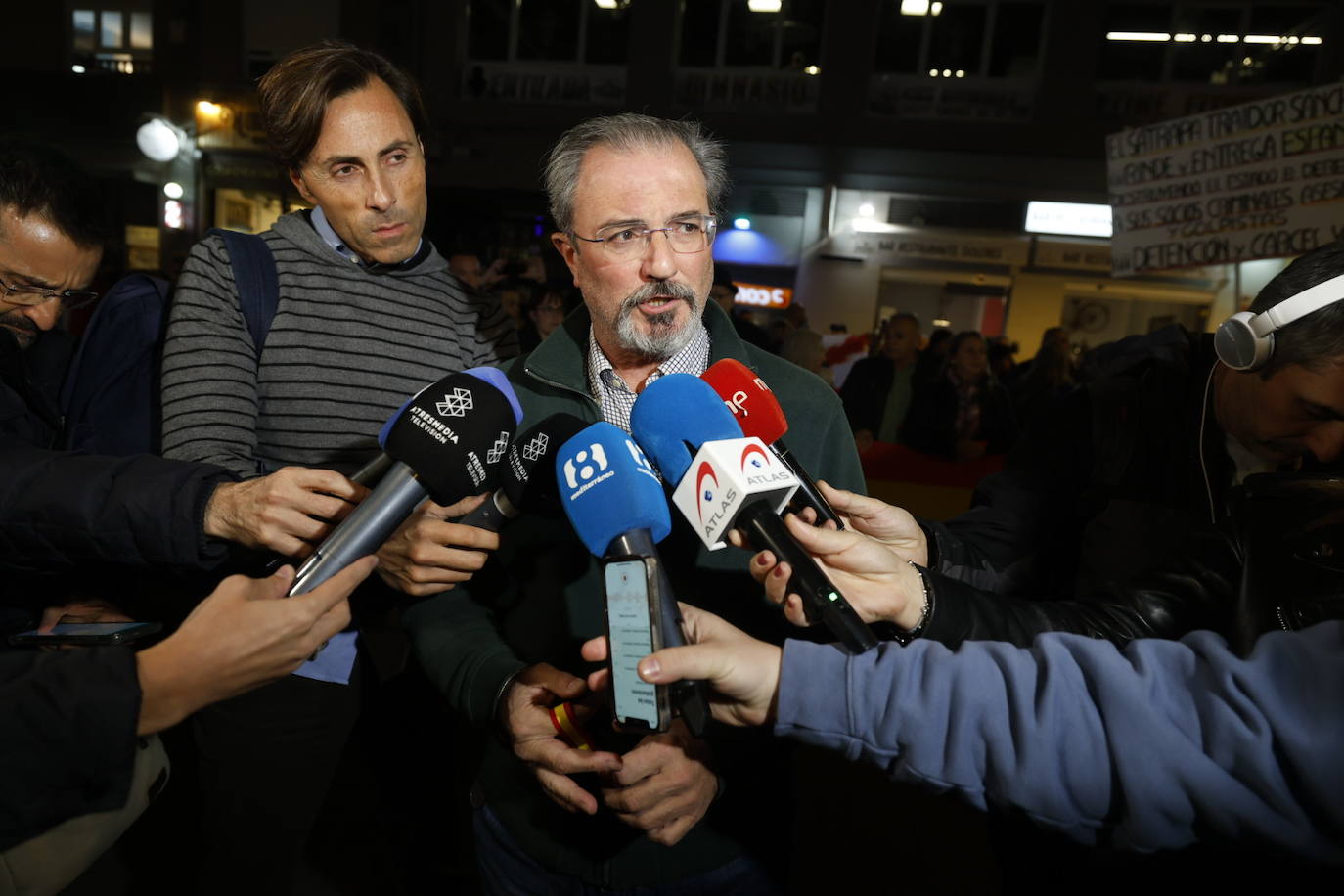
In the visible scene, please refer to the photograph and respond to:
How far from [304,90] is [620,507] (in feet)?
4.38

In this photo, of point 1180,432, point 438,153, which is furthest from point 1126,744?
point 438,153

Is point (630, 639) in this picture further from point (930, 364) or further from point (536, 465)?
point (930, 364)

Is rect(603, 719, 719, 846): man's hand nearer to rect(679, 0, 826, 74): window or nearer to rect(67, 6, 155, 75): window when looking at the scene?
rect(679, 0, 826, 74): window

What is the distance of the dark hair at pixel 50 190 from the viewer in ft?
5.37

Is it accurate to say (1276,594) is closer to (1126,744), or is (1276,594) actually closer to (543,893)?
(1126,744)

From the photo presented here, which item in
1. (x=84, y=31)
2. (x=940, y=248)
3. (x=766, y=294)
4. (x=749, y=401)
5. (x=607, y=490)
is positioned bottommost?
(x=607, y=490)

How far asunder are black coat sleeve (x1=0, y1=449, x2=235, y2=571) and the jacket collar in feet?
2.07

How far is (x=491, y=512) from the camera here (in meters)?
1.28

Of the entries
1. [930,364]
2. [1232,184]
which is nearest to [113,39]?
[930,364]

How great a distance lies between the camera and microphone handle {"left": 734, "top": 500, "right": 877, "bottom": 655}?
2.90 feet

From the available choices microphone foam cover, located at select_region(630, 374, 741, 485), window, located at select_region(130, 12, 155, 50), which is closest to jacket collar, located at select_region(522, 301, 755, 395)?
microphone foam cover, located at select_region(630, 374, 741, 485)

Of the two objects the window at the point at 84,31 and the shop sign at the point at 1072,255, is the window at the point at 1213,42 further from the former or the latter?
the window at the point at 84,31

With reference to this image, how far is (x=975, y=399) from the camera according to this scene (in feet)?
17.9

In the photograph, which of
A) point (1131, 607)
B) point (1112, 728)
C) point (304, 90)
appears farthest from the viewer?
point (304, 90)
